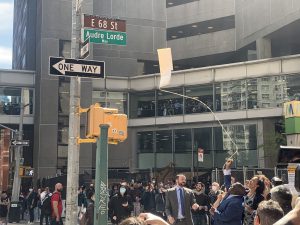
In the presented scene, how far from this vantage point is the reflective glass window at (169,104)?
135ft

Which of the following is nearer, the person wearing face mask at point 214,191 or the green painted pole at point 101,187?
the green painted pole at point 101,187

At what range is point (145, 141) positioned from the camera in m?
43.8

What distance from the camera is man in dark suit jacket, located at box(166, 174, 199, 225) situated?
383 inches

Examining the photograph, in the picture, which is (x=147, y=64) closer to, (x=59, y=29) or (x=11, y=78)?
(x=59, y=29)

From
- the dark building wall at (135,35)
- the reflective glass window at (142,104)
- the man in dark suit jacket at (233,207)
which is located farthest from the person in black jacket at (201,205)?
the dark building wall at (135,35)

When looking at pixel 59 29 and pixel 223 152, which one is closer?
pixel 223 152

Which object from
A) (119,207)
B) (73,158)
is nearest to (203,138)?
(119,207)

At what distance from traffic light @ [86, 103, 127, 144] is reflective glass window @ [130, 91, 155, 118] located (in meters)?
35.0

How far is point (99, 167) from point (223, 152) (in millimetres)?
32795

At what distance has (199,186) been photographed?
16297 millimetres

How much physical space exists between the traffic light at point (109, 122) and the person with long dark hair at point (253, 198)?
2.31 metres

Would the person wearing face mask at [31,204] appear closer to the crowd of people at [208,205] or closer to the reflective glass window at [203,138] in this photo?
the crowd of people at [208,205]

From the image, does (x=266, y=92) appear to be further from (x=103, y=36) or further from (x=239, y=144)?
(x=103, y=36)

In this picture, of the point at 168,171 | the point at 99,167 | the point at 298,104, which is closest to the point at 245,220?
the point at 99,167
